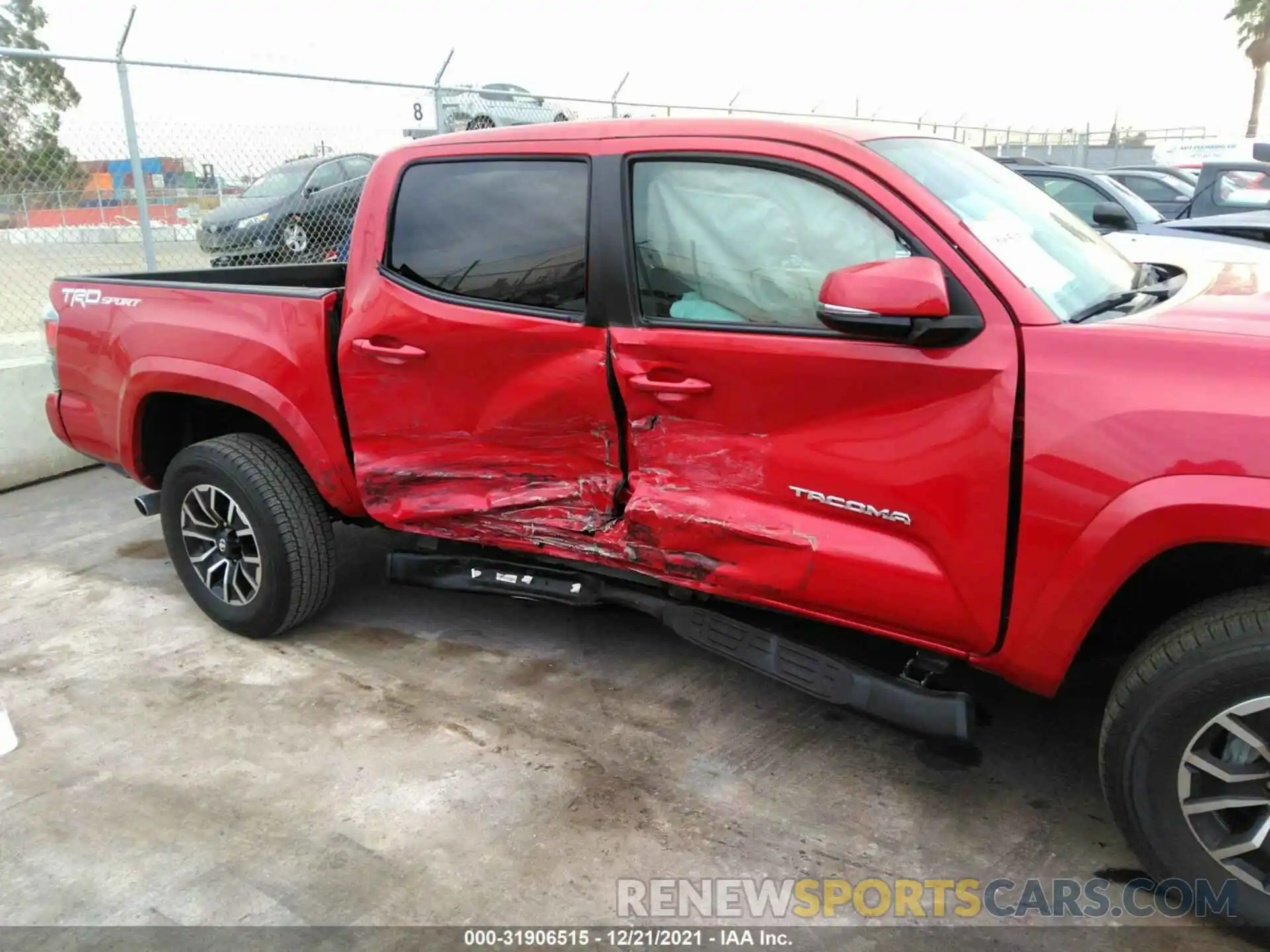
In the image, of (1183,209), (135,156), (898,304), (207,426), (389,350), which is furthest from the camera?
(1183,209)

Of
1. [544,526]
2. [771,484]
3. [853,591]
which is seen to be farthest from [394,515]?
[853,591]

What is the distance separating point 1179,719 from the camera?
223cm

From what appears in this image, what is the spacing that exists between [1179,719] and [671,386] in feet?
4.99

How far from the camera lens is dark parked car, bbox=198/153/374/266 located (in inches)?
306

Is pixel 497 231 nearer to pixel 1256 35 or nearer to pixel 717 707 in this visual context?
pixel 717 707

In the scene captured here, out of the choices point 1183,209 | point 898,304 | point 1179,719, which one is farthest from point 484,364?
point 1183,209

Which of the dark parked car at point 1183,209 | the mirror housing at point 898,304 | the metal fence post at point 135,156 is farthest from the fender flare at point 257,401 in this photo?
the dark parked car at point 1183,209

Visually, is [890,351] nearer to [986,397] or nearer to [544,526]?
[986,397]

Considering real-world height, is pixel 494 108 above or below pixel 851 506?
above

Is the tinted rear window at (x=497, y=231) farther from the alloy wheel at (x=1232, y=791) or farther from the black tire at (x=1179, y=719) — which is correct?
the alloy wheel at (x=1232, y=791)

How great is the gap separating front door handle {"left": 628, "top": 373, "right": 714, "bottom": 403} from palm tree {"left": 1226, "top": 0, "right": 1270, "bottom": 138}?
52586mm

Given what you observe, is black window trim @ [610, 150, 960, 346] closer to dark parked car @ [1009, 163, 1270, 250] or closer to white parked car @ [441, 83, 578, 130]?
dark parked car @ [1009, 163, 1270, 250]

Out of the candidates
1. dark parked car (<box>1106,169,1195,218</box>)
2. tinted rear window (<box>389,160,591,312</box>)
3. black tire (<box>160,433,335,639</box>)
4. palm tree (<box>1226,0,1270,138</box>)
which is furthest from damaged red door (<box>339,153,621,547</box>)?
palm tree (<box>1226,0,1270,138</box>)

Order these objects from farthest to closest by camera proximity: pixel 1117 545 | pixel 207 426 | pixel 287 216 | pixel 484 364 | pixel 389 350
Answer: pixel 287 216 < pixel 207 426 < pixel 389 350 < pixel 484 364 < pixel 1117 545
